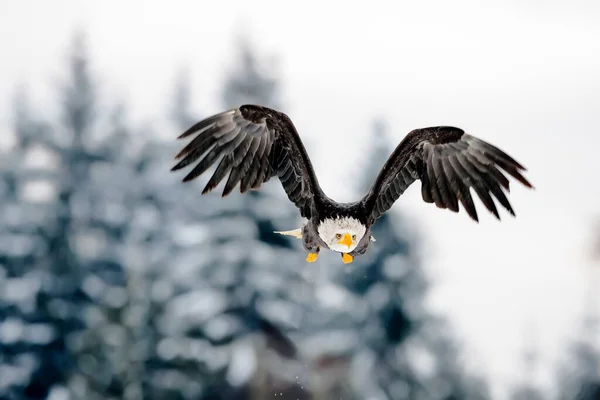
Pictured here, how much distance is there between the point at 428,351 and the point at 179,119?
27.9ft

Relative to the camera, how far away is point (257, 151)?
Result: 9492 mm

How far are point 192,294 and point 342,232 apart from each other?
1532cm

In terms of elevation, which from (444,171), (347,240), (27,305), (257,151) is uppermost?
(257,151)

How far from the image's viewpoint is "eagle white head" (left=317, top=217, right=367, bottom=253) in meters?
8.94

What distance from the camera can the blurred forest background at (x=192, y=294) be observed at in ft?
75.3

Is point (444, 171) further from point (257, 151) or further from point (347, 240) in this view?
point (257, 151)

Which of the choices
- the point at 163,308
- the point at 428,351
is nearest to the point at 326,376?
the point at 428,351

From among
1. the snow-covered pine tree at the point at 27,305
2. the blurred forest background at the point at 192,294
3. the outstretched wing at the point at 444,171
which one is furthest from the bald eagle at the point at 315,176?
the snow-covered pine tree at the point at 27,305

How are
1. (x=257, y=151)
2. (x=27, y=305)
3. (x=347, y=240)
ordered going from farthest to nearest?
(x=27, y=305)
(x=257, y=151)
(x=347, y=240)

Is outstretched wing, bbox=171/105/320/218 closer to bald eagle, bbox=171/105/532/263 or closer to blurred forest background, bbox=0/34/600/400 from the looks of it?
bald eagle, bbox=171/105/532/263

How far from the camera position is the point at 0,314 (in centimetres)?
2400

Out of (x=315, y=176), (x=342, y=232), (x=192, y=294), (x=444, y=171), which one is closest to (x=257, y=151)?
(x=315, y=176)

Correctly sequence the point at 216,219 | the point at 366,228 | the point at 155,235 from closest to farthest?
the point at 366,228, the point at 216,219, the point at 155,235

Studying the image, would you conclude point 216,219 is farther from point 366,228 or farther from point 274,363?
point 366,228
